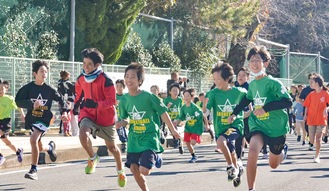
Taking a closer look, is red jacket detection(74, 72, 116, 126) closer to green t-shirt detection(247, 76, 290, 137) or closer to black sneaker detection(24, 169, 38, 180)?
black sneaker detection(24, 169, 38, 180)

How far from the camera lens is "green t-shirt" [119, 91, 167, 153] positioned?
9125 millimetres

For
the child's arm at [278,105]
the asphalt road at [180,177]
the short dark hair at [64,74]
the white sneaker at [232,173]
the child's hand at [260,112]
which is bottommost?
the asphalt road at [180,177]

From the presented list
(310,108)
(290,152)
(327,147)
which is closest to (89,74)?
(310,108)

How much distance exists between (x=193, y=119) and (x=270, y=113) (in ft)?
21.2

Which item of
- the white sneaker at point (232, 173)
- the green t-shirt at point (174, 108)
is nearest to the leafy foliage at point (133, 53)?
the green t-shirt at point (174, 108)

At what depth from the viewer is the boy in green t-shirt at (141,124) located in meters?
9.02

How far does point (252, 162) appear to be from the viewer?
370 inches

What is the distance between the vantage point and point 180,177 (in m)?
12.6

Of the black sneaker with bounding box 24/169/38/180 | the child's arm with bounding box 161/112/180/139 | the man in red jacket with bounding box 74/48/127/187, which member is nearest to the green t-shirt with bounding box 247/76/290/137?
the child's arm with bounding box 161/112/180/139

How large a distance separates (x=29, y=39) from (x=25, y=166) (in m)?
10.3

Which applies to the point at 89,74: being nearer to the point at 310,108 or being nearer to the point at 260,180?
the point at 260,180

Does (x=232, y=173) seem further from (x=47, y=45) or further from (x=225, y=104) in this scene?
(x=47, y=45)

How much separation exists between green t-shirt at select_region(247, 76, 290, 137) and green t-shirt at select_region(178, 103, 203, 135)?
20.6 ft

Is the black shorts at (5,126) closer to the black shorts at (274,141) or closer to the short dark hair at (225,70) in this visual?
the short dark hair at (225,70)
